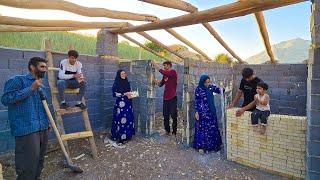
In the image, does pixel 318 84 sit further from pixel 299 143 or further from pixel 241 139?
pixel 241 139

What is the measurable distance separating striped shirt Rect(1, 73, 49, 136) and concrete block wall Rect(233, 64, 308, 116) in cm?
686

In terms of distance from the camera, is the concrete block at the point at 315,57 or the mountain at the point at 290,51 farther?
the mountain at the point at 290,51

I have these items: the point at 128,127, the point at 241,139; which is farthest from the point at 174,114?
the point at 241,139

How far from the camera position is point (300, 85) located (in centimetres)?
848

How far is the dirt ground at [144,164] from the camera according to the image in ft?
16.7

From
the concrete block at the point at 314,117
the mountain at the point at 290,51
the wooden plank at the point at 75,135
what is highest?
the mountain at the point at 290,51

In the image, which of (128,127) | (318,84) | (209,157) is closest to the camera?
(318,84)

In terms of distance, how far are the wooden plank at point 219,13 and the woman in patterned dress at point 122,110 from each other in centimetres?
135

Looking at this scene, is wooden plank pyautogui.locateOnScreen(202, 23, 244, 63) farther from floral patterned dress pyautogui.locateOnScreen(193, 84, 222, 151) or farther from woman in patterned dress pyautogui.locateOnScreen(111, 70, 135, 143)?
woman in patterned dress pyautogui.locateOnScreen(111, 70, 135, 143)

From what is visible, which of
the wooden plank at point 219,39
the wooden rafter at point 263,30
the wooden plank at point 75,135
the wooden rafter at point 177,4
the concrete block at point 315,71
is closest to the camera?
the concrete block at point 315,71

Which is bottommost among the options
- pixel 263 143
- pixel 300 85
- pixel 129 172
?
pixel 129 172

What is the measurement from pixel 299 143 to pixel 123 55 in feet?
37.1

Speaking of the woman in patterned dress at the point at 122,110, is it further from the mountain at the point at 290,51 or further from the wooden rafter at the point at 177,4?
the mountain at the point at 290,51

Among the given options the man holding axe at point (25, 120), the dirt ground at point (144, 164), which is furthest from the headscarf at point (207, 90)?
the man holding axe at point (25, 120)
